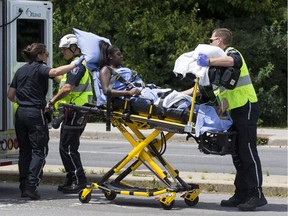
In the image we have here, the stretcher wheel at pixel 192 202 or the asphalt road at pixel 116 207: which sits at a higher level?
the stretcher wheel at pixel 192 202

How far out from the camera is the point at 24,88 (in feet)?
33.6

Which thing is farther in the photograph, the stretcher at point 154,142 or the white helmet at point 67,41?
the white helmet at point 67,41

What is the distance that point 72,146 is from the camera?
35.4 feet

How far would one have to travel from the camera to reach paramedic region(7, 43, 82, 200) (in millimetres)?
10242

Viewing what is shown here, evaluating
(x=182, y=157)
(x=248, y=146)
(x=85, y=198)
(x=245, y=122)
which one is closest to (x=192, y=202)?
(x=248, y=146)

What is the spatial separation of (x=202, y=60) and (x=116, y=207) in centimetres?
187

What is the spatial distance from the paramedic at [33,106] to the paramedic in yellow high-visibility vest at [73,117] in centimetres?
29

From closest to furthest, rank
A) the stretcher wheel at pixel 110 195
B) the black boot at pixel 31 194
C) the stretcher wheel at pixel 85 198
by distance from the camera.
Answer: the stretcher wheel at pixel 85 198, the stretcher wheel at pixel 110 195, the black boot at pixel 31 194

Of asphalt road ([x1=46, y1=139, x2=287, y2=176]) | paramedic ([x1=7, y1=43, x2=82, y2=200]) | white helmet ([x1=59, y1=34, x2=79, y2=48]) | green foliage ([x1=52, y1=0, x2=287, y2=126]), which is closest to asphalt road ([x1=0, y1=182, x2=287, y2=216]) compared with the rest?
paramedic ([x1=7, y1=43, x2=82, y2=200])

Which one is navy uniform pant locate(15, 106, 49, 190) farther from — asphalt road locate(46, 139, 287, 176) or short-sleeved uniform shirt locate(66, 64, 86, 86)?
asphalt road locate(46, 139, 287, 176)

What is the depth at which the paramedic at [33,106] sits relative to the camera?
10242mm

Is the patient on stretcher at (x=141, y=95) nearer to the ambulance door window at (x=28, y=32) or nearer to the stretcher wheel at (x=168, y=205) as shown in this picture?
the stretcher wheel at (x=168, y=205)

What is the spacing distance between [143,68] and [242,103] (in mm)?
14914

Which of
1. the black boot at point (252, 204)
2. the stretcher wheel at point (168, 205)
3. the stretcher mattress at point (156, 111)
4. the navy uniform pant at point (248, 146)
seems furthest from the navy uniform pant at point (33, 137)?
the black boot at point (252, 204)
